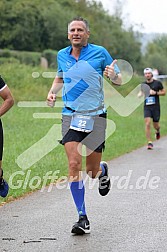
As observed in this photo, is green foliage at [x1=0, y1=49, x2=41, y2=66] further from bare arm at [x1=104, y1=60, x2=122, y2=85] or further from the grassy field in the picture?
bare arm at [x1=104, y1=60, x2=122, y2=85]

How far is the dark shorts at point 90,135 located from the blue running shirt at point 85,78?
9cm

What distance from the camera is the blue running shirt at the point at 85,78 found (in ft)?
24.1

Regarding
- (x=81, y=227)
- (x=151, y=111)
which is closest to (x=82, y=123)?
(x=81, y=227)

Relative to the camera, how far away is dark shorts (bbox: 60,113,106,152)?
7.35 m

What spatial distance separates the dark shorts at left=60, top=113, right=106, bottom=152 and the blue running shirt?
0.09 metres

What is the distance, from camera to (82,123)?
731 centimetres

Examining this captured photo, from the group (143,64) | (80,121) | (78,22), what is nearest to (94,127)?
(80,121)

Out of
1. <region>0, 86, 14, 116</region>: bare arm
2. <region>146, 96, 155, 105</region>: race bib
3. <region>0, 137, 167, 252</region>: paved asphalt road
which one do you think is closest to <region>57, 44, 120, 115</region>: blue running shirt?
<region>0, 86, 14, 116</region>: bare arm

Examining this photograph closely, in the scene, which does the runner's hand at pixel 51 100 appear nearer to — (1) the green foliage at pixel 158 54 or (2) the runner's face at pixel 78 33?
(2) the runner's face at pixel 78 33

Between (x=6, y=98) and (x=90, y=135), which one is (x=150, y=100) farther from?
(x=90, y=135)

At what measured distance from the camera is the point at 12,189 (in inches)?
404

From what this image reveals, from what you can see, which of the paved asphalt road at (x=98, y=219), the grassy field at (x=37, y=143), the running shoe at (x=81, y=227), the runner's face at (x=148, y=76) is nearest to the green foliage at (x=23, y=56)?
the grassy field at (x=37, y=143)

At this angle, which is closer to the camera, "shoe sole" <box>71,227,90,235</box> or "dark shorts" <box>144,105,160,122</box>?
"shoe sole" <box>71,227,90,235</box>

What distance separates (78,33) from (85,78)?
466mm
